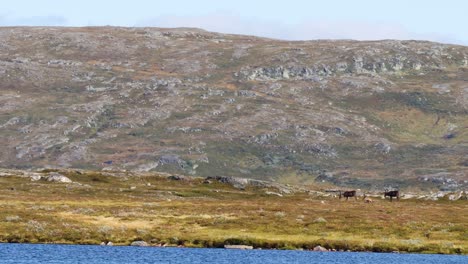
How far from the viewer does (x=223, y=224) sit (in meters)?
118

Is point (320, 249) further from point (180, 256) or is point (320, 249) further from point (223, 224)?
point (180, 256)

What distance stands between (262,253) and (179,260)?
13.2 meters

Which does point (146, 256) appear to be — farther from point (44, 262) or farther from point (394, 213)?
point (394, 213)

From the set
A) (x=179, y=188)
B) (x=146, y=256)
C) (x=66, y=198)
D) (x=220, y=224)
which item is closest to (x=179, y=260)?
(x=146, y=256)

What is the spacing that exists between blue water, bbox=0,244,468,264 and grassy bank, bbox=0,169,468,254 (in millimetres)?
3858

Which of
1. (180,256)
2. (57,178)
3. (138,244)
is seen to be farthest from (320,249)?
(57,178)

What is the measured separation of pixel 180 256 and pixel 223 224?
78.9 feet

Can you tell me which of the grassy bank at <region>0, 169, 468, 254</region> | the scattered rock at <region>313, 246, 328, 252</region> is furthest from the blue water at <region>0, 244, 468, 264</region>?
the grassy bank at <region>0, 169, 468, 254</region>

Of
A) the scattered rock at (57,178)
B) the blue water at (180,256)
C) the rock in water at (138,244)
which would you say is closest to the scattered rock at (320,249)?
the blue water at (180,256)

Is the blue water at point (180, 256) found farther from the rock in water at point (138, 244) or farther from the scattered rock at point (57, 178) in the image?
the scattered rock at point (57, 178)

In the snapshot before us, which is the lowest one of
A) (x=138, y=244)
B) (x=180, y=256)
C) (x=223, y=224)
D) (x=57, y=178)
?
(x=57, y=178)

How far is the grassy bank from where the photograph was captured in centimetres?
10594

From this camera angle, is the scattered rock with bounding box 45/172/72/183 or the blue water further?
the scattered rock with bounding box 45/172/72/183

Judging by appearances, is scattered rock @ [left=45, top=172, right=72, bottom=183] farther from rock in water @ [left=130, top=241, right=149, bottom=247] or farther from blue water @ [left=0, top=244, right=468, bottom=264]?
blue water @ [left=0, top=244, right=468, bottom=264]
